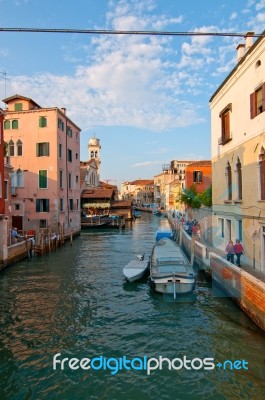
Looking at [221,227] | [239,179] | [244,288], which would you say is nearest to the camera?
[244,288]

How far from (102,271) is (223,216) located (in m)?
7.07

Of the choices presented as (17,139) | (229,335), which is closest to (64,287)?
(229,335)

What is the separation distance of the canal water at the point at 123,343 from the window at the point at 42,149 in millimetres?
Result: 16163

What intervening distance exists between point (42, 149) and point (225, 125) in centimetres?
1775

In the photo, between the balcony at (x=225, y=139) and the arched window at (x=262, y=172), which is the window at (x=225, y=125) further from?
the arched window at (x=262, y=172)

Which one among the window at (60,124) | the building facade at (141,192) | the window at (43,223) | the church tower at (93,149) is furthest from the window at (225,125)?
the building facade at (141,192)

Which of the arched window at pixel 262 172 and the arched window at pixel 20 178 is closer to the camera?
the arched window at pixel 262 172

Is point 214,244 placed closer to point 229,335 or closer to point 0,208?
point 229,335

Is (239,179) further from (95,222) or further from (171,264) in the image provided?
(95,222)

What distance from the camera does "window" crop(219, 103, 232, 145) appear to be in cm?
1535

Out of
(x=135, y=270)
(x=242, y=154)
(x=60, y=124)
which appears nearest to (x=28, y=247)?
(x=135, y=270)

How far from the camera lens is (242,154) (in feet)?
44.9

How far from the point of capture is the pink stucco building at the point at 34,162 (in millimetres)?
28234

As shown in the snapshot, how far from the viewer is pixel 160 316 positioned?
1037 cm
